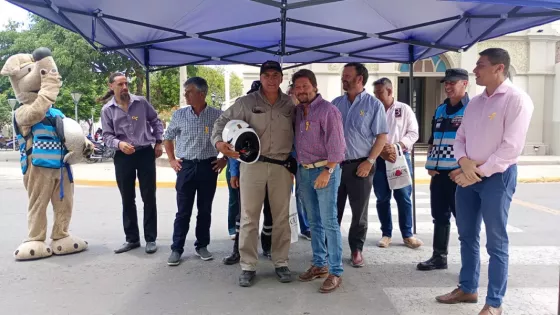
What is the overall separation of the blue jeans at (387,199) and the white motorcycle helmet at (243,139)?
74.8 inches

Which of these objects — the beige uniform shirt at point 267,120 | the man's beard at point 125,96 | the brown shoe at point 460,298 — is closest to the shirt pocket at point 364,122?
the beige uniform shirt at point 267,120

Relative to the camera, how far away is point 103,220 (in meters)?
7.31

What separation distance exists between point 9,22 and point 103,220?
27.1 m

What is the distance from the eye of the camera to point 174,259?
4.91 m

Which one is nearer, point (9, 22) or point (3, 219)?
point (3, 219)

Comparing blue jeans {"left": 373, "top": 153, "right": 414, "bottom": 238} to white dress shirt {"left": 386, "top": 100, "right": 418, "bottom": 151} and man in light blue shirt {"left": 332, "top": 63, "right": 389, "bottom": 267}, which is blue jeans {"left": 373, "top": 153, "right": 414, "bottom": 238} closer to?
white dress shirt {"left": 386, "top": 100, "right": 418, "bottom": 151}

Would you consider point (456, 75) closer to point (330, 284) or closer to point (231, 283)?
point (330, 284)

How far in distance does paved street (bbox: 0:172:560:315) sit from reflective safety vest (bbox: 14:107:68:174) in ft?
3.59

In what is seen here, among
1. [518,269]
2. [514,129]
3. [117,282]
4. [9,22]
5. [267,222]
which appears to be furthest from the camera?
[9,22]

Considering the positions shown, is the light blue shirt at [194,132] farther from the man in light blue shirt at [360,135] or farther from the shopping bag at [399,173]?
the shopping bag at [399,173]

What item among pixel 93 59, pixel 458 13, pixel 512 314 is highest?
pixel 93 59

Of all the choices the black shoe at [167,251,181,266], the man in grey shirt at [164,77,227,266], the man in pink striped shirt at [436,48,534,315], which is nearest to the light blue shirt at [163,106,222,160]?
the man in grey shirt at [164,77,227,266]

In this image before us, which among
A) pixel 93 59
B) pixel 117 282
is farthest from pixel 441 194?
pixel 93 59

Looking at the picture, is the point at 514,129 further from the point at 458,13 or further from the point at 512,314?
the point at 458,13
